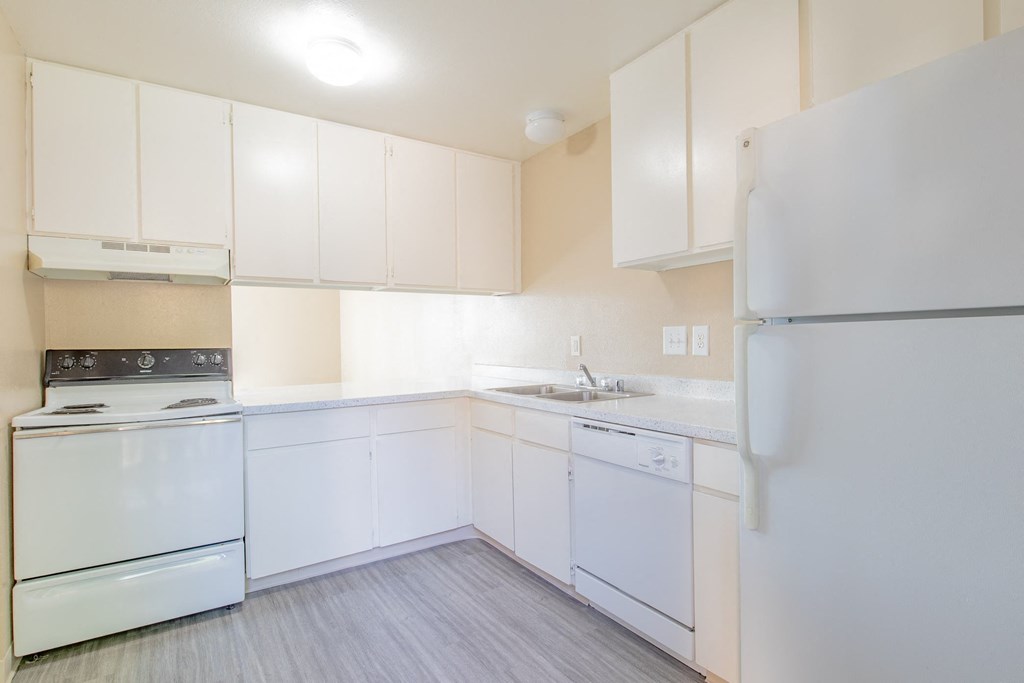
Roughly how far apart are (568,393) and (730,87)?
160 cm

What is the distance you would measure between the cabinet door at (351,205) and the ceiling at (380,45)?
182mm

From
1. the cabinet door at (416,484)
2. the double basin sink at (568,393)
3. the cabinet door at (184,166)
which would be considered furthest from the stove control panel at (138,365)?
the double basin sink at (568,393)

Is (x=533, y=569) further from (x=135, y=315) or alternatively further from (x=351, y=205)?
(x=135, y=315)

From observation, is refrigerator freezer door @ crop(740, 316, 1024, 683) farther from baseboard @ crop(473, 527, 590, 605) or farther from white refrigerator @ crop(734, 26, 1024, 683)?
baseboard @ crop(473, 527, 590, 605)

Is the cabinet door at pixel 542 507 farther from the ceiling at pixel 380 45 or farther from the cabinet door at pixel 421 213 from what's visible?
the ceiling at pixel 380 45

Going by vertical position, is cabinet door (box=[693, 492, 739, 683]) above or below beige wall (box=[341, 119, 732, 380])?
below

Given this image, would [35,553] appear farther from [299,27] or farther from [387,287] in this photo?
[299,27]

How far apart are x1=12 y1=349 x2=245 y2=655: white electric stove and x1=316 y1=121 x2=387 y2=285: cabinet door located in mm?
991

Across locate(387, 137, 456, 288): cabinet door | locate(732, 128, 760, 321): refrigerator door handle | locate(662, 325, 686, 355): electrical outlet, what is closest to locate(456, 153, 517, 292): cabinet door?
locate(387, 137, 456, 288): cabinet door

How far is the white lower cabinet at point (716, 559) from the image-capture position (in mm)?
1509

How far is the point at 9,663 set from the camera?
1.78 metres

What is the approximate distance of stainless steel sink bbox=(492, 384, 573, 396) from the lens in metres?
2.83

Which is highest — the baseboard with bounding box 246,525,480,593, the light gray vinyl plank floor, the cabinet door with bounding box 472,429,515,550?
the cabinet door with bounding box 472,429,515,550

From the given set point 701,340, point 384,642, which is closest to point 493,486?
point 384,642
